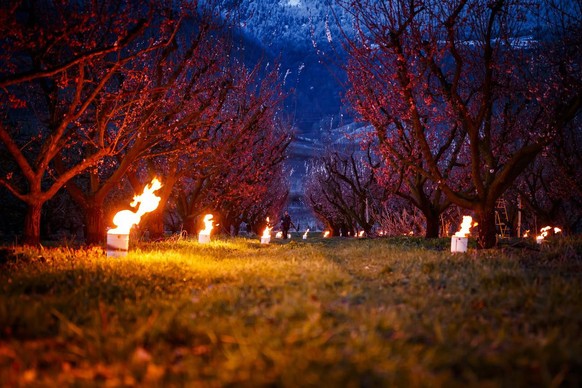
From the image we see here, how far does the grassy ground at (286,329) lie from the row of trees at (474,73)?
5171 mm

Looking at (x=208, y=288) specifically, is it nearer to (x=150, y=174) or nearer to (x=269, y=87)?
(x=150, y=174)

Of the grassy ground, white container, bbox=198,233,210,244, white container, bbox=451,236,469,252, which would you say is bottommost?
the grassy ground

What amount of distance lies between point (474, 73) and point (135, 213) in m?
13.5

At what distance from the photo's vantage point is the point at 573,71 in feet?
40.7

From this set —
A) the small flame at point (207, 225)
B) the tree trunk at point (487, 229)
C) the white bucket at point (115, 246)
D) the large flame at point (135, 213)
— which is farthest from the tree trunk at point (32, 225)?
the tree trunk at point (487, 229)

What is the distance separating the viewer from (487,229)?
1070 centimetres

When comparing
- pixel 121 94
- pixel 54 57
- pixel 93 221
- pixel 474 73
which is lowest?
pixel 93 221

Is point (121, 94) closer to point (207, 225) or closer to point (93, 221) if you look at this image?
point (93, 221)

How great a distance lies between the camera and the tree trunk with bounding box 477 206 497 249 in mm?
10641

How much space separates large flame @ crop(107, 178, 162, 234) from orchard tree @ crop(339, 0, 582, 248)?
7.49m

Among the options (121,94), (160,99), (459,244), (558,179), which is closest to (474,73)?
(459,244)

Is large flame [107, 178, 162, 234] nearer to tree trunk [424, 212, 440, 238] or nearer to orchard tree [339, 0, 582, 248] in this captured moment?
orchard tree [339, 0, 582, 248]

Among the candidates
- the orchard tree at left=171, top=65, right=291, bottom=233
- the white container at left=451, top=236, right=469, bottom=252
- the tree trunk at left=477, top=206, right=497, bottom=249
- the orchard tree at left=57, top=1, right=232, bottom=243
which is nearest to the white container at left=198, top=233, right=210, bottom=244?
the orchard tree at left=57, top=1, right=232, bottom=243

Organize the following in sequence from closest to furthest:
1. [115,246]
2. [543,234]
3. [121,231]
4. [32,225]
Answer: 1. [115,246]
2. [121,231]
3. [32,225]
4. [543,234]
